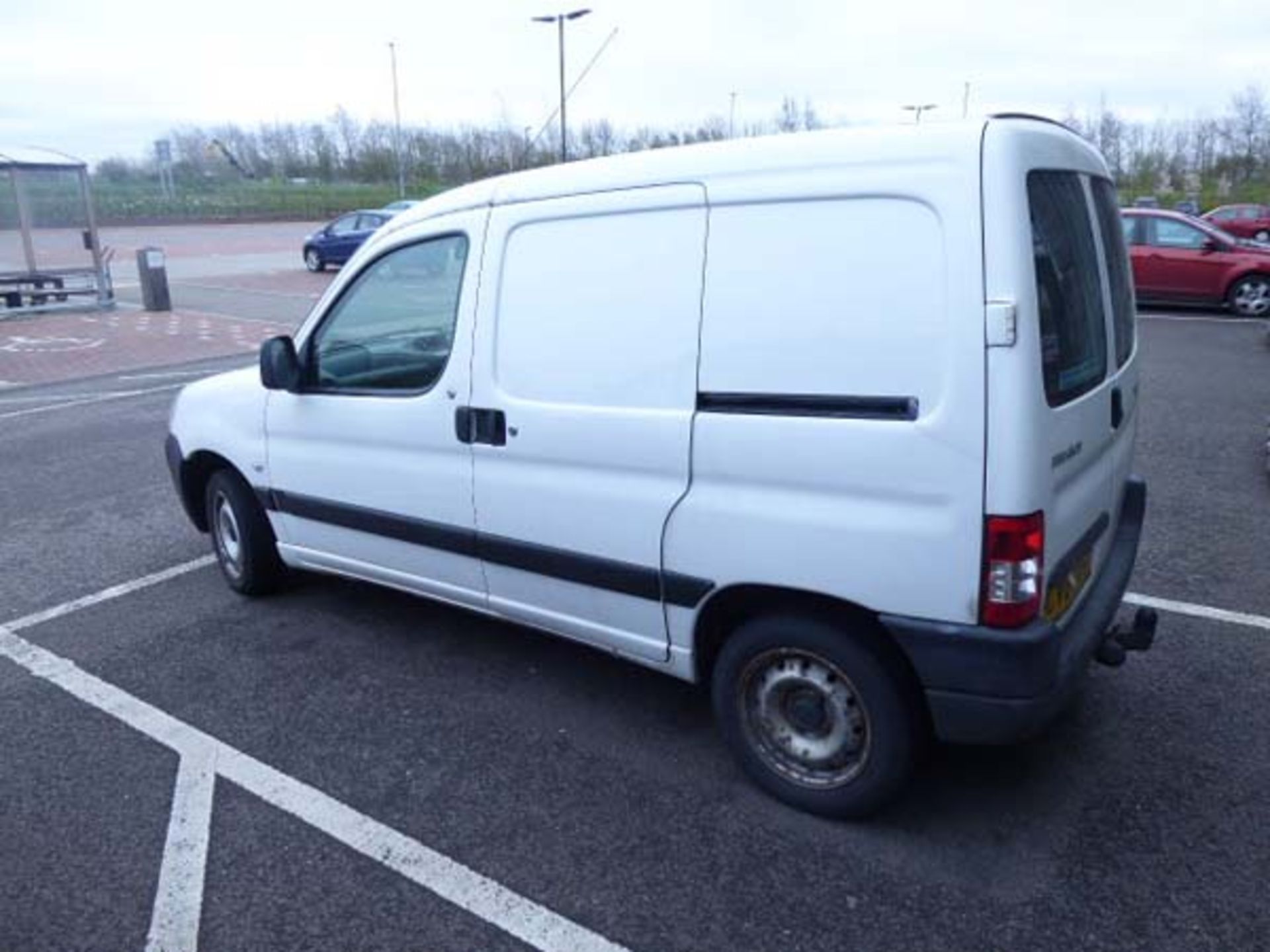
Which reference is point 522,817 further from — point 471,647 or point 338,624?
point 338,624

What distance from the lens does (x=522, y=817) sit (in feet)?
9.55

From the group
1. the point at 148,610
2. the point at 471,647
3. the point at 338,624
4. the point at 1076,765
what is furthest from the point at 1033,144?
the point at 148,610

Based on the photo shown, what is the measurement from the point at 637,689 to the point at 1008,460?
1866mm

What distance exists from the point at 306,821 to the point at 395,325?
1.87 meters

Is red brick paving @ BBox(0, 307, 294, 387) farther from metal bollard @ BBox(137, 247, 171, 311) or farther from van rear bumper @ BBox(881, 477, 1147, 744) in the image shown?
van rear bumper @ BBox(881, 477, 1147, 744)

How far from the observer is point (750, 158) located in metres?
2.69

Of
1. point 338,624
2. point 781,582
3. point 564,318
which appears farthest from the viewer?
point 338,624

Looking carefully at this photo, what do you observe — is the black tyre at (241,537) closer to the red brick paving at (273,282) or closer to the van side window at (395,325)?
the van side window at (395,325)

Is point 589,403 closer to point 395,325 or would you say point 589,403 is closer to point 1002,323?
point 395,325

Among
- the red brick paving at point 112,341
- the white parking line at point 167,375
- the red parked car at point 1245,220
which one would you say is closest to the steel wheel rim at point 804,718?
the white parking line at point 167,375

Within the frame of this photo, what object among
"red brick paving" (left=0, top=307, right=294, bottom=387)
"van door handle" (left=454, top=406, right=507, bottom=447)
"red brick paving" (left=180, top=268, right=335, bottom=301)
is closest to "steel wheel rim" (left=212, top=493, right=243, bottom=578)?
"van door handle" (left=454, top=406, right=507, bottom=447)

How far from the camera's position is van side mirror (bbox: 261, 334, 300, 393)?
392 centimetres

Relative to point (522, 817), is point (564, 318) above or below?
above

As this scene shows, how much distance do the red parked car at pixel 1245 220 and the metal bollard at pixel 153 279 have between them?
2612cm
